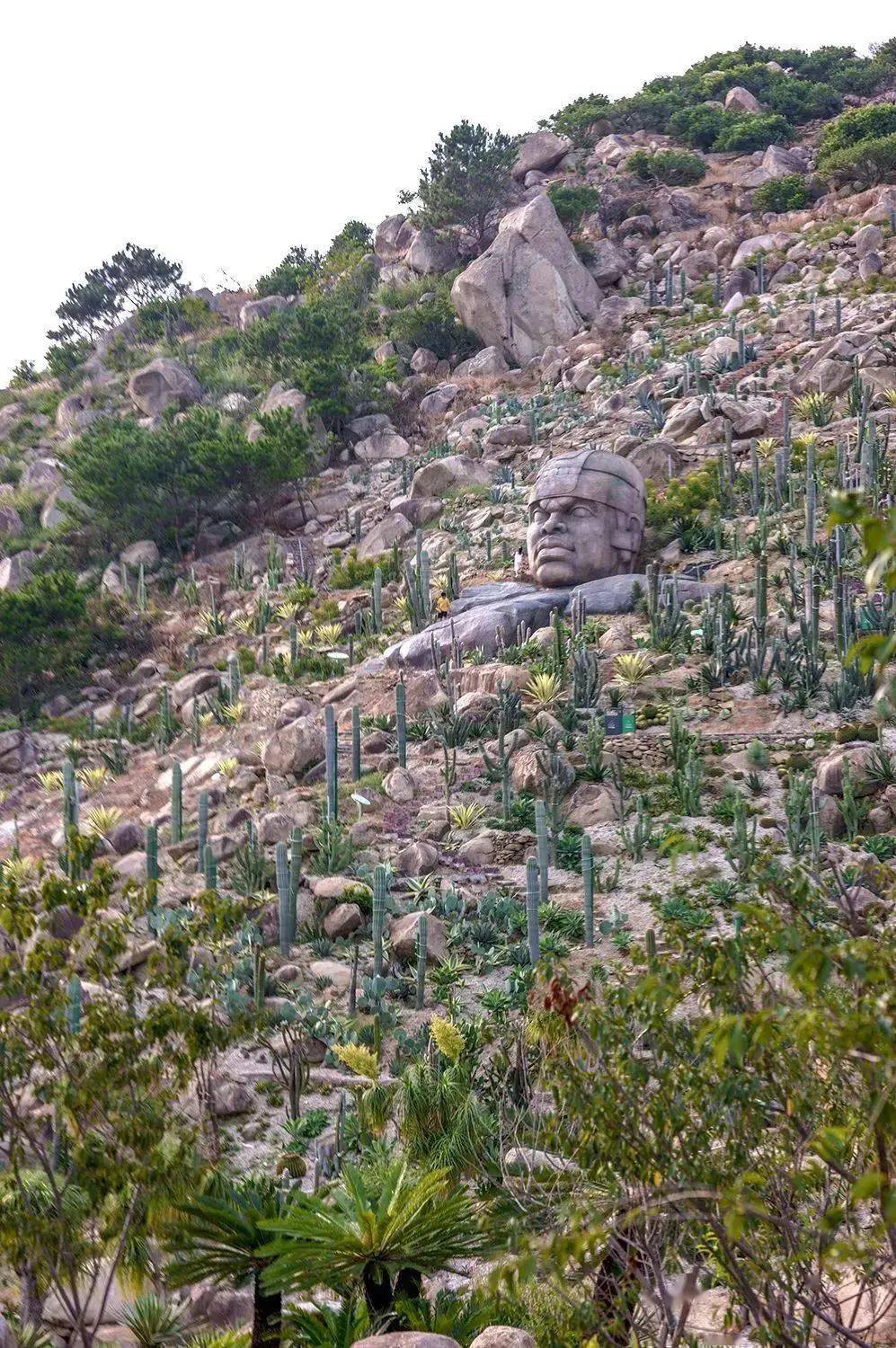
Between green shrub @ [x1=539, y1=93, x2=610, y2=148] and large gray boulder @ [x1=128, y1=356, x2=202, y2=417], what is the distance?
Answer: 1580 centimetres

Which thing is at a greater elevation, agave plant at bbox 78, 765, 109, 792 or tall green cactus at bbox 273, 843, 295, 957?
agave plant at bbox 78, 765, 109, 792

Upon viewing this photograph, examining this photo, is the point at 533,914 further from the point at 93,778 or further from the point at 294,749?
the point at 93,778

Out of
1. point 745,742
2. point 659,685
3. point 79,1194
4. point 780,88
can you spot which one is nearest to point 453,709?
point 659,685

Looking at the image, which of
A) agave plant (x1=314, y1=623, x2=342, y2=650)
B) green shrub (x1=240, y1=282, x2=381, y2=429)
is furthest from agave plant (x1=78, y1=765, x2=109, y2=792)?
Result: green shrub (x1=240, y1=282, x2=381, y2=429)

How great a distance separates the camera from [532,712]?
13625 mm

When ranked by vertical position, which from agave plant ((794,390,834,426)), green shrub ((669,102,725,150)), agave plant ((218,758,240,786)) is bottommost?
agave plant ((218,758,240,786))

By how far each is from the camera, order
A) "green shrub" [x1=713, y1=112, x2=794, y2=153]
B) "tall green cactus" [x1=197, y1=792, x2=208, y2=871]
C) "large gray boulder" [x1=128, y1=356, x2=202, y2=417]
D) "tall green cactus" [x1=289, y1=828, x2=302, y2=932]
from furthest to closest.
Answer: "green shrub" [x1=713, y1=112, x2=794, y2=153] → "large gray boulder" [x1=128, y1=356, x2=202, y2=417] → "tall green cactus" [x1=197, y1=792, x2=208, y2=871] → "tall green cactus" [x1=289, y1=828, x2=302, y2=932]

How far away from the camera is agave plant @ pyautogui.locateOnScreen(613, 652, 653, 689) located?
13852 mm

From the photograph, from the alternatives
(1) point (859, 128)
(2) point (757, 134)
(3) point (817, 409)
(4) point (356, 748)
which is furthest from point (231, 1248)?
(2) point (757, 134)

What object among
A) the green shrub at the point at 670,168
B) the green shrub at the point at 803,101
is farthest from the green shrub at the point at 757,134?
the green shrub at the point at 670,168

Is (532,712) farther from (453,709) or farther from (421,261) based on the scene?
(421,261)

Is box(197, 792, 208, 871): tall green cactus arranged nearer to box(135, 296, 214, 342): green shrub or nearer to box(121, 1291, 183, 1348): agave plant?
box(121, 1291, 183, 1348): agave plant

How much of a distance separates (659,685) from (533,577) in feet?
13.2

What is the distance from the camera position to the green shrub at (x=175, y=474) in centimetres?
2405
